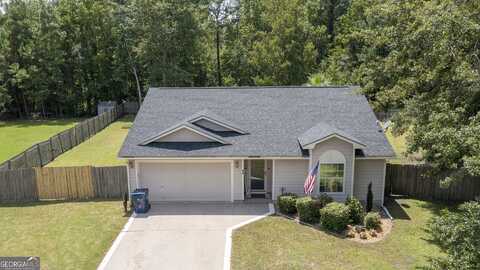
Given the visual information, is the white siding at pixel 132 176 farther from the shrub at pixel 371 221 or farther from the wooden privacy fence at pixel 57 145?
the shrub at pixel 371 221

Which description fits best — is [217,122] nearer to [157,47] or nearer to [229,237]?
[229,237]

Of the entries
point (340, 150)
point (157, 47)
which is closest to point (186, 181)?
point (340, 150)

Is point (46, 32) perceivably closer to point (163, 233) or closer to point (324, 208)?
point (163, 233)

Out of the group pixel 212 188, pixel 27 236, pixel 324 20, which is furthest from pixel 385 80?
pixel 324 20

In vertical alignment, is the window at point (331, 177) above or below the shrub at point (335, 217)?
above

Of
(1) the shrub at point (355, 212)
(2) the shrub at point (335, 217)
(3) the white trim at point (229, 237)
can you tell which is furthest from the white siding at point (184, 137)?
(1) the shrub at point (355, 212)

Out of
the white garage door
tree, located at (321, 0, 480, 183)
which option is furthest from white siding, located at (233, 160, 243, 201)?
tree, located at (321, 0, 480, 183)

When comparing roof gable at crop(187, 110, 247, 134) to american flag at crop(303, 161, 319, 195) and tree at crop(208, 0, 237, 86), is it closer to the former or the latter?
american flag at crop(303, 161, 319, 195)
